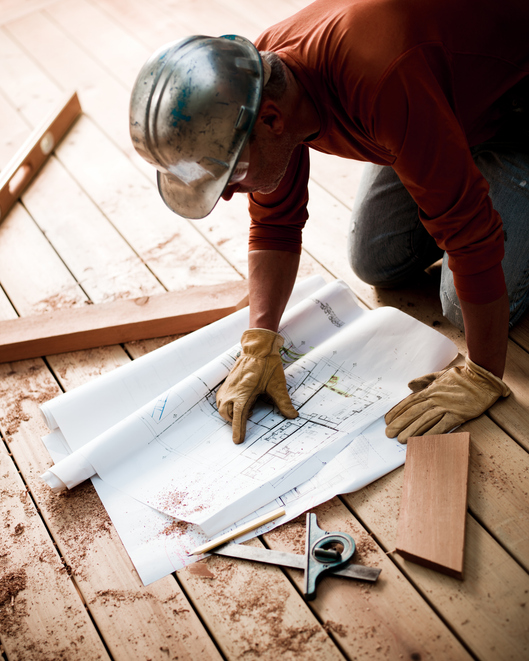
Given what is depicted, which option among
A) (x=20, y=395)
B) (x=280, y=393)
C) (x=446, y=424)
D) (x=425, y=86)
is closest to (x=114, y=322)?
(x=20, y=395)

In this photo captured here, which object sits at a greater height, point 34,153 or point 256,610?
point 34,153

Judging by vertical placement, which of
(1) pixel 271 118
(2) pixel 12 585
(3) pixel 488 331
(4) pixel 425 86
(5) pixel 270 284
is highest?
(4) pixel 425 86

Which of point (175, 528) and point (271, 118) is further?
point (175, 528)

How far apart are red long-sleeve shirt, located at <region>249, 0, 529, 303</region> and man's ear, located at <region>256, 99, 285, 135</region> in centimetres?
11

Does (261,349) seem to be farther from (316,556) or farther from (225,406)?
(316,556)

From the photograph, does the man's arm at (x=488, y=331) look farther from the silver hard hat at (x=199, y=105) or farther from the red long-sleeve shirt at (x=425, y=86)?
the silver hard hat at (x=199, y=105)

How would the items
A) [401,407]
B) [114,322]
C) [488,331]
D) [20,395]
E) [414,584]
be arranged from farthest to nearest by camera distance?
[114,322], [20,395], [401,407], [488,331], [414,584]

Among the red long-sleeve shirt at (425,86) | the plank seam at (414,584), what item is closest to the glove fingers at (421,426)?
the plank seam at (414,584)

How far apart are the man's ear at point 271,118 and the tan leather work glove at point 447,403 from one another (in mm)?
819

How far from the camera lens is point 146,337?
2.10m

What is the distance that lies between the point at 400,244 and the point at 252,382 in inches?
31.5

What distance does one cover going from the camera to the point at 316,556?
4.50ft

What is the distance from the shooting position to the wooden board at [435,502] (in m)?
1.34

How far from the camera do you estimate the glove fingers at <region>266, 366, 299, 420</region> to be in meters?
1.70
